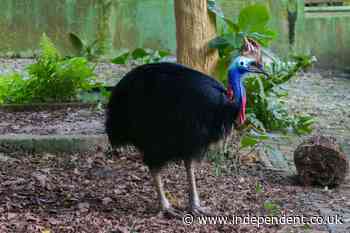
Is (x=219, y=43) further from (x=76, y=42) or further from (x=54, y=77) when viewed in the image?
(x=76, y=42)

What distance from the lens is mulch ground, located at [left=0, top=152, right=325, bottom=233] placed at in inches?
180

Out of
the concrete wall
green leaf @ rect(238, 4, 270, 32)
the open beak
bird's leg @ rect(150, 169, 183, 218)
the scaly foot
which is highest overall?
green leaf @ rect(238, 4, 270, 32)

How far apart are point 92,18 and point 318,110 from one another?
14.3ft

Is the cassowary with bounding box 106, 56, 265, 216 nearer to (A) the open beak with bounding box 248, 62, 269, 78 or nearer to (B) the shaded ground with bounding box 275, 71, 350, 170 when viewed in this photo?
(A) the open beak with bounding box 248, 62, 269, 78

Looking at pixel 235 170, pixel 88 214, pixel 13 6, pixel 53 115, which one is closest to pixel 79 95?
pixel 53 115

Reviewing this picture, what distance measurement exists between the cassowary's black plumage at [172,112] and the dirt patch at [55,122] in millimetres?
1840

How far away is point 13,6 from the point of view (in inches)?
468

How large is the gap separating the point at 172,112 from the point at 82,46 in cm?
730

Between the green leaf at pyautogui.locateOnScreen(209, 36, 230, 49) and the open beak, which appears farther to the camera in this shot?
the green leaf at pyautogui.locateOnScreen(209, 36, 230, 49)

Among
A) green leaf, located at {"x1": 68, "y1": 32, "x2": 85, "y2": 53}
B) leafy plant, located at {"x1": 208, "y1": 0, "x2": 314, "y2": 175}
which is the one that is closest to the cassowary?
leafy plant, located at {"x1": 208, "y1": 0, "x2": 314, "y2": 175}

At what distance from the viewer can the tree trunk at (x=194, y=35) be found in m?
6.53

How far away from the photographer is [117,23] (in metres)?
12.1

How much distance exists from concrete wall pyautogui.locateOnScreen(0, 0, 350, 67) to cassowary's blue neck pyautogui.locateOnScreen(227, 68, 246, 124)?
7.26 metres

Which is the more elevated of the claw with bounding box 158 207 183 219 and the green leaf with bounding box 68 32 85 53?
the green leaf with bounding box 68 32 85 53
